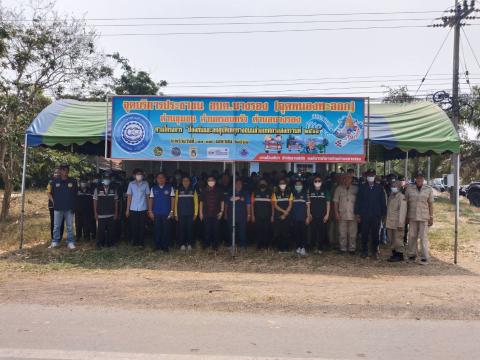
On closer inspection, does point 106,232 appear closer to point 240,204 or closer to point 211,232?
point 211,232

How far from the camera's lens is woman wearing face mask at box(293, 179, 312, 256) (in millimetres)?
9273

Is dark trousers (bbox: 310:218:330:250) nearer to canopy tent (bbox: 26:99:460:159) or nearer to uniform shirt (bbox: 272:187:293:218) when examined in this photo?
uniform shirt (bbox: 272:187:293:218)

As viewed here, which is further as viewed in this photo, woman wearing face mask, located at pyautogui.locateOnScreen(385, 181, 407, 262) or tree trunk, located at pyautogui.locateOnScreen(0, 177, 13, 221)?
tree trunk, located at pyautogui.locateOnScreen(0, 177, 13, 221)

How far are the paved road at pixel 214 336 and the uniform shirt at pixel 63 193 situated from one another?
14.2 feet

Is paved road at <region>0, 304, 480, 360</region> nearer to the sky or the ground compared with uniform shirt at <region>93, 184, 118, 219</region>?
nearer to the ground

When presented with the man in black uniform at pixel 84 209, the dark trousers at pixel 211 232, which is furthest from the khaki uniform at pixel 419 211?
the man in black uniform at pixel 84 209

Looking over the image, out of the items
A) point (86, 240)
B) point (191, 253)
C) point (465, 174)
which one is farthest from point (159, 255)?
point (465, 174)

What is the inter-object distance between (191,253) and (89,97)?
1049 centimetres

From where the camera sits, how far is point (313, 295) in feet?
21.1

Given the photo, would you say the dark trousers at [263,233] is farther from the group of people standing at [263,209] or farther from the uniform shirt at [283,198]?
the uniform shirt at [283,198]

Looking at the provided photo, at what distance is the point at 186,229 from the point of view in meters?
9.73

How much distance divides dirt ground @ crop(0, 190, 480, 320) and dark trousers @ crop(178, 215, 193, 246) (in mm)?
365

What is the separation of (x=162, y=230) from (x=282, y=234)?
250 centimetres

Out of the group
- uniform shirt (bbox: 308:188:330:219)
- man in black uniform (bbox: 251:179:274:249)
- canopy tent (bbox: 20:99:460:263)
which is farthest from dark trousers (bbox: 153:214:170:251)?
uniform shirt (bbox: 308:188:330:219)
